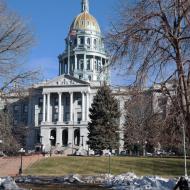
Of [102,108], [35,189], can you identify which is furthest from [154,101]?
[102,108]

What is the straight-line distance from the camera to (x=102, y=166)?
155 feet

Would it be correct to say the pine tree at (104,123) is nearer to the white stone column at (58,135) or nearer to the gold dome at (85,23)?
the white stone column at (58,135)

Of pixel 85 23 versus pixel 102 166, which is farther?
pixel 85 23

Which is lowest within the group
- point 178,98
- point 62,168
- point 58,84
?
point 62,168

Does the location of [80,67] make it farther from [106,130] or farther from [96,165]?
[96,165]

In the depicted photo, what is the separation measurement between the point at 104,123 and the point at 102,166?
69.8 ft

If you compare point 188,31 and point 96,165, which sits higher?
point 188,31

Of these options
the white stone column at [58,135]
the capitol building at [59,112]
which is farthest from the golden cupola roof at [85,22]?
the white stone column at [58,135]

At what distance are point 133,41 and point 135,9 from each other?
81cm

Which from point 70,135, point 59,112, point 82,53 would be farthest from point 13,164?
point 82,53

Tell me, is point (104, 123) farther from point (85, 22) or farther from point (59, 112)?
point (85, 22)

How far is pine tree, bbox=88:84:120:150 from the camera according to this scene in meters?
67.0

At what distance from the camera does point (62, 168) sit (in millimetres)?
46656

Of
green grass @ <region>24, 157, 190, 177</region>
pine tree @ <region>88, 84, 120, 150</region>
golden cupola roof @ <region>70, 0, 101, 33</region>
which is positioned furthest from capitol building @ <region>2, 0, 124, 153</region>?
green grass @ <region>24, 157, 190, 177</region>
